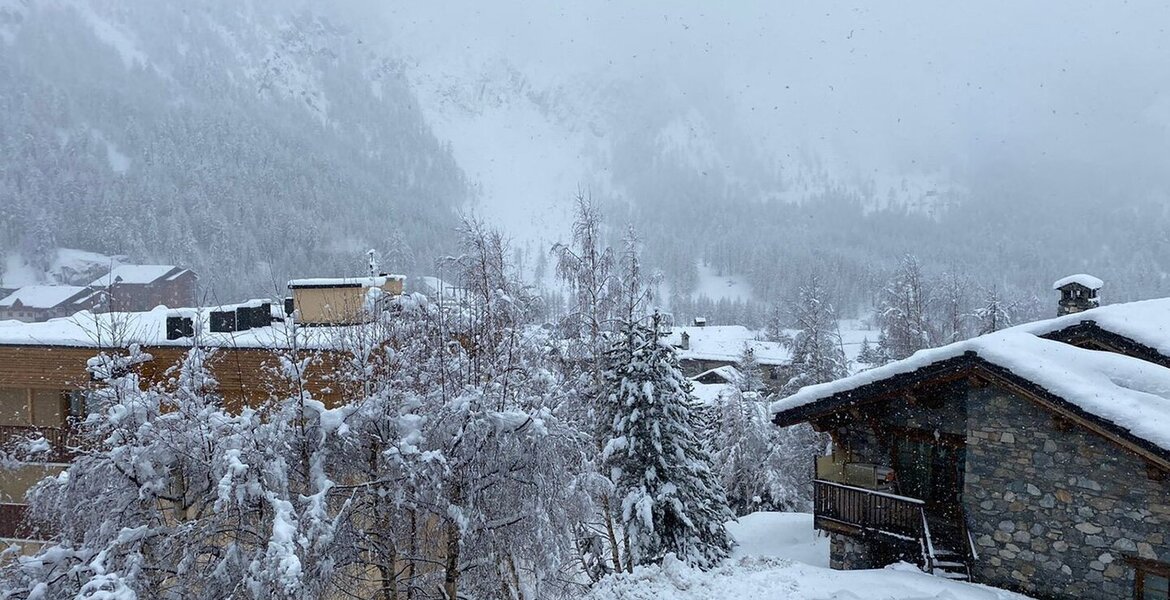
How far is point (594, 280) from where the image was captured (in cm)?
1673

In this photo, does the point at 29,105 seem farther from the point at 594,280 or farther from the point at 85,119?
the point at 594,280

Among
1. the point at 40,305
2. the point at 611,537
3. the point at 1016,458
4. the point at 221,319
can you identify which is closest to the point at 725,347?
the point at 611,537

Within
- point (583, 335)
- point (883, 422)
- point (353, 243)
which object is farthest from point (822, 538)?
point (353, 243)

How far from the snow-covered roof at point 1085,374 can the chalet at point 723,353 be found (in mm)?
32770

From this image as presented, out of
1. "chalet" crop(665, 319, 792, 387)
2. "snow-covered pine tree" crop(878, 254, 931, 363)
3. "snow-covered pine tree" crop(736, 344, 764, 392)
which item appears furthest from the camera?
"chalet" crop(665, 319, 792, 387)

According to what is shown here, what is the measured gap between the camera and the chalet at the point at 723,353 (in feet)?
158

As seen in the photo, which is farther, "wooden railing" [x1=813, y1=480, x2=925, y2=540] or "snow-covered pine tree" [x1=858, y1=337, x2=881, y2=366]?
"snow-covered pine tree" [x1=858, y1=337, x2=881, y2=366]

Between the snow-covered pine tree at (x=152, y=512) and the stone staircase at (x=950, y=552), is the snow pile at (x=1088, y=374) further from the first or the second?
the snow-covered pine tree at (x=152, y=512)

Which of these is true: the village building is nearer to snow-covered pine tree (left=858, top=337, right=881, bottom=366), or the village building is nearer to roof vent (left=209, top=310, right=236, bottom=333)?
roof vent (left=209, top=310, right=236, bottom=333)

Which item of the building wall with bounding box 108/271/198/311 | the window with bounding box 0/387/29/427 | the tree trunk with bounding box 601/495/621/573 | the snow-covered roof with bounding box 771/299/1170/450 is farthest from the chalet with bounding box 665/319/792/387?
the building wall with bounding box 108/271/198/311

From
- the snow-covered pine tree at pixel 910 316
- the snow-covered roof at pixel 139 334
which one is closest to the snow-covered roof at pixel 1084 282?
the snow-covered roof at pixel 139 334

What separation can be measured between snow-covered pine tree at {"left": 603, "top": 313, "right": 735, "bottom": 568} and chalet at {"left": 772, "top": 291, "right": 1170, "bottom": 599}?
2595 mm

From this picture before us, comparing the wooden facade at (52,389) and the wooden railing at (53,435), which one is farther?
the wooden railing at (53,435)

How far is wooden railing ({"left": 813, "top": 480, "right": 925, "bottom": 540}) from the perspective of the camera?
12.3 metres
